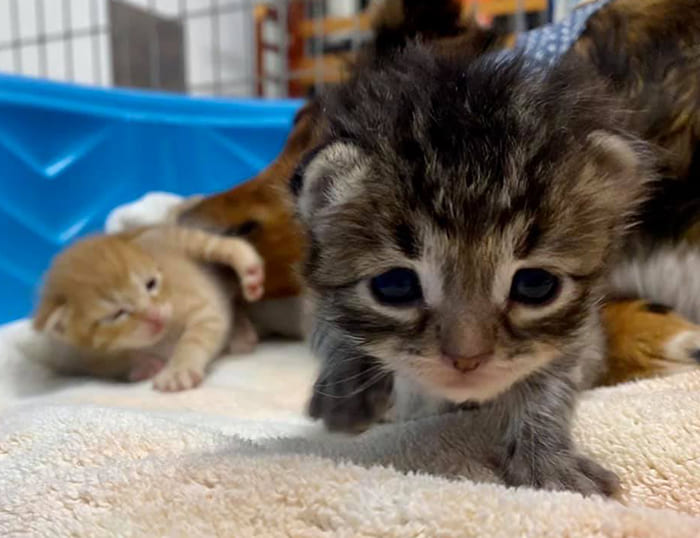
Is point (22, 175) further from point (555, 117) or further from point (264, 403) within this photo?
point (555, 117)

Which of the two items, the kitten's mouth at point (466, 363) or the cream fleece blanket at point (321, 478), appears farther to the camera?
the kitten's mouth at point (466, 363)

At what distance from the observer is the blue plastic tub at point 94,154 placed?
231 cm

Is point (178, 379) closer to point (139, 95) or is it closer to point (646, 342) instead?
point (646, 342)

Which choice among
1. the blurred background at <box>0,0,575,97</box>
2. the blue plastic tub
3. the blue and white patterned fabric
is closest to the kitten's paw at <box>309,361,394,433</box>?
the blue and white patterned fabric

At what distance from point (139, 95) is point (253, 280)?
106cm

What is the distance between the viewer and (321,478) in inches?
27.3

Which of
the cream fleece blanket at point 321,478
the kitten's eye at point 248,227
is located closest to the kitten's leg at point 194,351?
the kitten's eye at point 248,227

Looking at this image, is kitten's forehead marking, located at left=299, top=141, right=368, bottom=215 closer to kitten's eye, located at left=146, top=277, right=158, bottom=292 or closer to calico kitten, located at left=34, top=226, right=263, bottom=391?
calico kitten, located at left=34, top=226, right=263, bottom=391

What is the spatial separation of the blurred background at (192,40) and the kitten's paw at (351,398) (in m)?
1.91

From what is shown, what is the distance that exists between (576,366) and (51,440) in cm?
64

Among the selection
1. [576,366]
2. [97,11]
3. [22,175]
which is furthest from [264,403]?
[97,11]

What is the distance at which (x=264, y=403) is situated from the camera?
4.73 feet

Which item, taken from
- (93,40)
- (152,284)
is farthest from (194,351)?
(93,40)

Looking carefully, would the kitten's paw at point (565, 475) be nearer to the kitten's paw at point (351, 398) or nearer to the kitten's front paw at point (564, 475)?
the kitten's front paw at point (564, 475)
